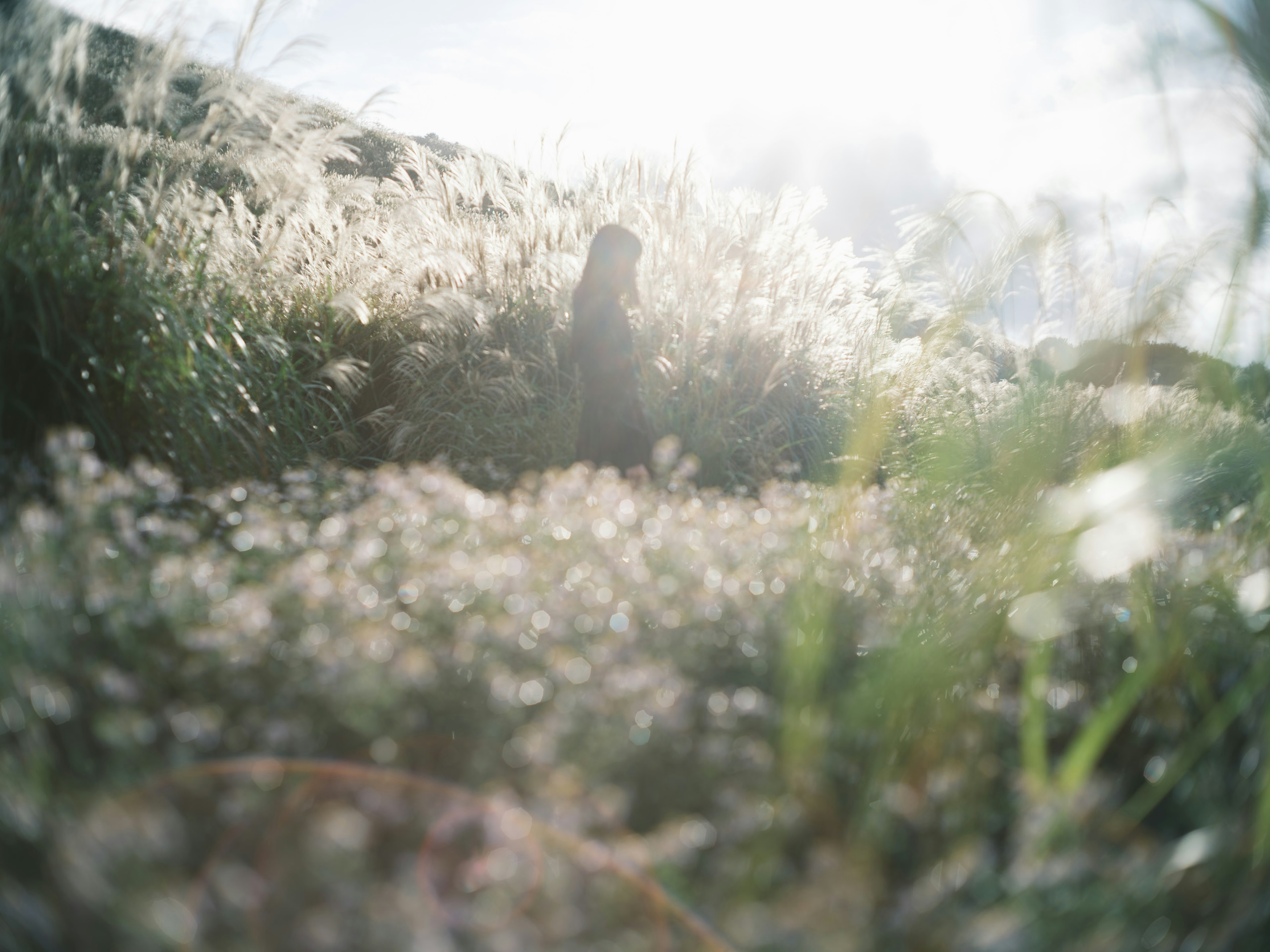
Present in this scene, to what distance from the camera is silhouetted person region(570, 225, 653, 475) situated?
3.43 m

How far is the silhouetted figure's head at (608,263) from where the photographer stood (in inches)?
137

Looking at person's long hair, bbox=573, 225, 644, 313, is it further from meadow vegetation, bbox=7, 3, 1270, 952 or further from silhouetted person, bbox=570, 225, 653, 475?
meadow vegetation, bbox=7, 3, 1270, 952

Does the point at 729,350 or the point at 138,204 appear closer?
the point at 138,204

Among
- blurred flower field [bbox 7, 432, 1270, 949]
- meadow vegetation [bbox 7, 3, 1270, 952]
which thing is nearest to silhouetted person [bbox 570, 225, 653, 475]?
meadow vegetation [bbox 7, 3, 1270, 952]

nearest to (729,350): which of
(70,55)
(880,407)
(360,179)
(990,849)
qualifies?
(880,407)

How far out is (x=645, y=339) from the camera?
4.67 metres

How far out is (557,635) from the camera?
1.56 m

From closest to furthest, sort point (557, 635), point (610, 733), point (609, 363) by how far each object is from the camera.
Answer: point (610, 733), point (557, 635), point (609, 363)

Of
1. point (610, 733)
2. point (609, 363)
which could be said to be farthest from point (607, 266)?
point (610, 733)

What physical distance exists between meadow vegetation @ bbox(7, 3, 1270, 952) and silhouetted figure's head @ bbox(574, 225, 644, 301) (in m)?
0.92

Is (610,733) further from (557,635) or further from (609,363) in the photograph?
(609,363)

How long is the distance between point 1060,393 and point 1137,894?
341 cm

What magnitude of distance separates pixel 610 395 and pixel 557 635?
78.5 inches

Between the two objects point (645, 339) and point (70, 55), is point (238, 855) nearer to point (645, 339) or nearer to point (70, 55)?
point (70, 55)
